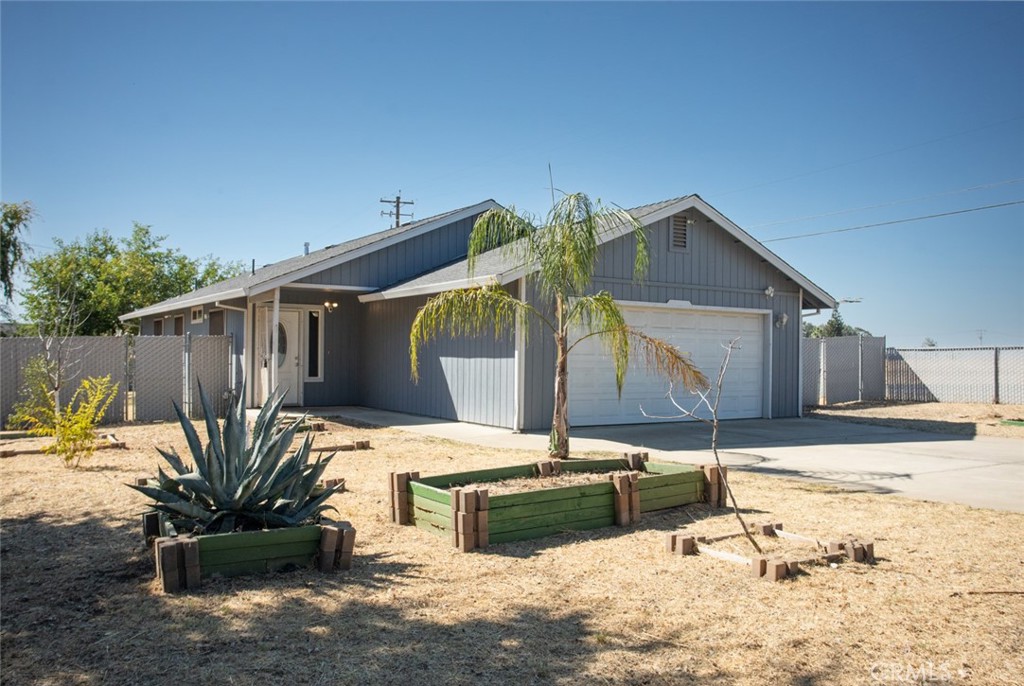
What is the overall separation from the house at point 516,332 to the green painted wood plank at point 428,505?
6354 mm

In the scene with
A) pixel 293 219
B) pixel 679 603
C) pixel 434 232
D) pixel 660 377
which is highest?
pixel 293 219

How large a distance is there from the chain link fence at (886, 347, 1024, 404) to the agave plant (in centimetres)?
2218

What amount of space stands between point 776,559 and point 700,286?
10.7 m

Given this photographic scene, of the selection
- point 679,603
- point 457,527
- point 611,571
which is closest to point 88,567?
point 457,527

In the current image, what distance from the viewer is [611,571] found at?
16.7ft

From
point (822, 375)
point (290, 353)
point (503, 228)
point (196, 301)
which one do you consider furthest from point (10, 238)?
point (822, 375)

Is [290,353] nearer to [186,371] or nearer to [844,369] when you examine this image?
[186,371]

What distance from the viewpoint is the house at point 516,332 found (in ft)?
44.4

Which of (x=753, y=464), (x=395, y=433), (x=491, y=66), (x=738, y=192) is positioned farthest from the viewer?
(x=738, y=192)

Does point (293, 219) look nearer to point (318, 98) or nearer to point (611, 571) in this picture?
point (318, 98)

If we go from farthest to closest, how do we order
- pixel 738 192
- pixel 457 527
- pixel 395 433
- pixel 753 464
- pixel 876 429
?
pixel 738 192 < pixel 876 429 < pixel 395 433 < pixel 753 464 < pixel 457 527

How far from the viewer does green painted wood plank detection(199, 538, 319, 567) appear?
4.64 m

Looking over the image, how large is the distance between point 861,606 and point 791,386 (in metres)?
13.1

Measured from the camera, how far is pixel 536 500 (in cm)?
594
